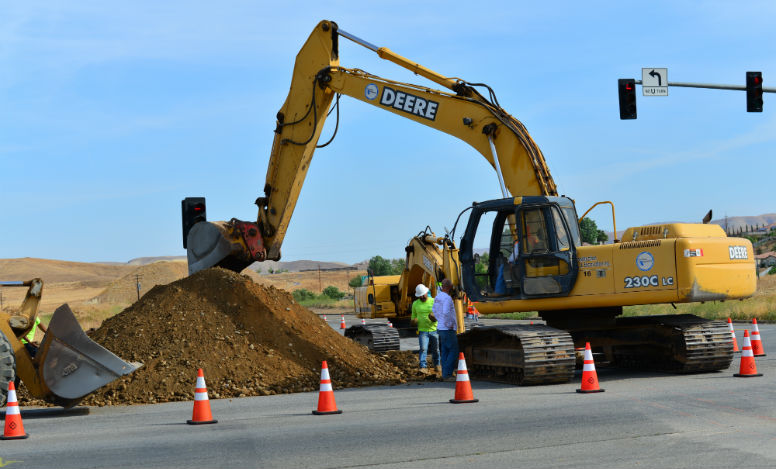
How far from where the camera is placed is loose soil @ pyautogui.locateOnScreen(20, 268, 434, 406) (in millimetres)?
14859

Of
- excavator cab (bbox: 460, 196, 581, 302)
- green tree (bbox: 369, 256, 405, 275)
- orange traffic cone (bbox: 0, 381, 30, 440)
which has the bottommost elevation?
orange traffic cone (bbox: 0, 381, 30, 440)

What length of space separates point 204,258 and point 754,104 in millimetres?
15345

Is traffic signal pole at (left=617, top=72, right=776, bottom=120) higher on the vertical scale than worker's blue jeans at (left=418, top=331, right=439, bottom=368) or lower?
higher

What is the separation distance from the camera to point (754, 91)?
81.5 feet

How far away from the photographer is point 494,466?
8023 mm

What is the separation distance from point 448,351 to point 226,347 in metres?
3.80

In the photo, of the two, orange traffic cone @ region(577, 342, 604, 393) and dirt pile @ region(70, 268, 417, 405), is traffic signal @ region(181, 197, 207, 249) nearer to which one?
dirt pile @ region(70, 268, 417, 405)

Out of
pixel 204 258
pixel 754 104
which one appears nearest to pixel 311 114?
pixel 204 258

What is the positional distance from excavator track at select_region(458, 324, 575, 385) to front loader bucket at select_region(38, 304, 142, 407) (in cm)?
558

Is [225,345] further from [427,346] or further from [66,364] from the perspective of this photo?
[427,346]

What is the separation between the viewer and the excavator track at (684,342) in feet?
48.4

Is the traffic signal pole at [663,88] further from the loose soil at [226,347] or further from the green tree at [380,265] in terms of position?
the green tree at [380,265]

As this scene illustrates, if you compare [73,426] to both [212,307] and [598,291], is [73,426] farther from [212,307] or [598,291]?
[598,291]

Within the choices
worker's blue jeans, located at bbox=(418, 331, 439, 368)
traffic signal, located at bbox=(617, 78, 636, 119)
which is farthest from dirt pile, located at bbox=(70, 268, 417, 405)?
traffic signal, located at bbox=(617, 78, 636, 119)
